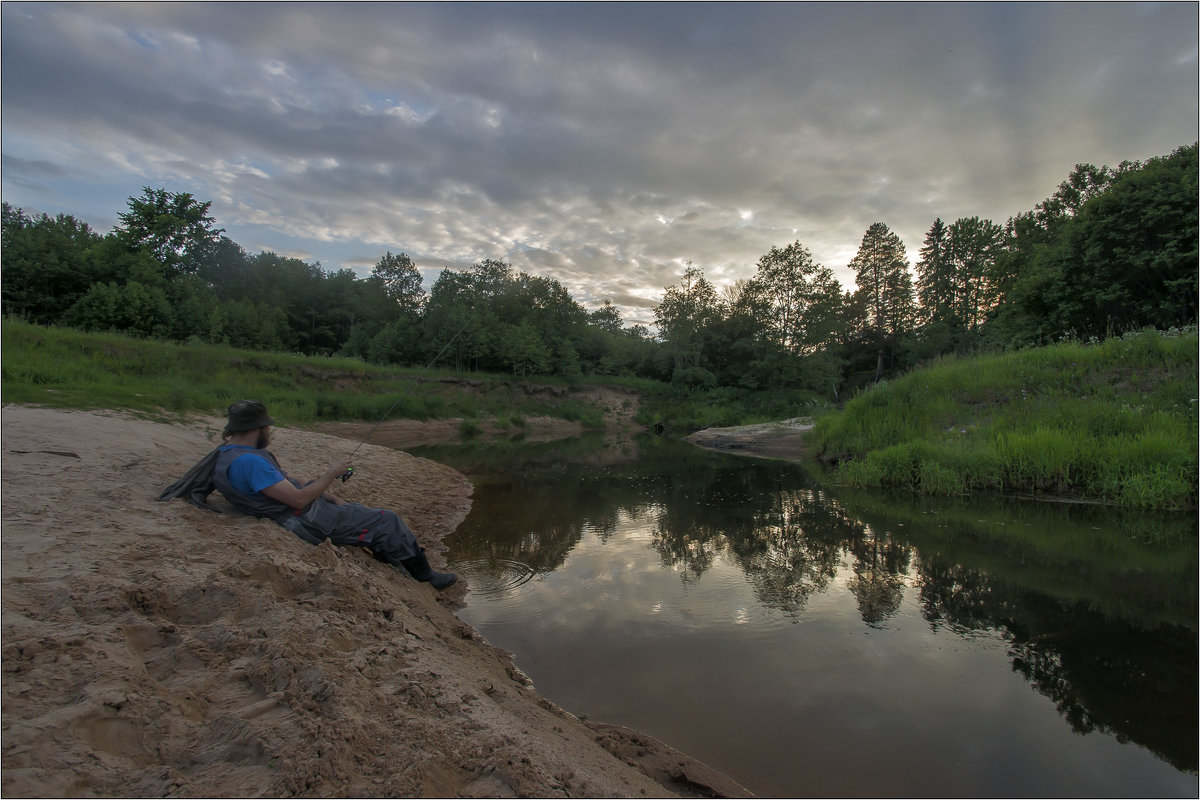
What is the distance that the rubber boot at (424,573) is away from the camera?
5000 mm

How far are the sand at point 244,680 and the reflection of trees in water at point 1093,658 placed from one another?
8.35 ft

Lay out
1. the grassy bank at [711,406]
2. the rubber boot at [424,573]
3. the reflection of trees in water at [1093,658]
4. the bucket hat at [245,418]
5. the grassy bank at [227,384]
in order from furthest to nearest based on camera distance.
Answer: the grassy bank at [711,406]
the grassy bank at [227,384]
the rubber boot at [424,573]
the bucket hat at [245,418]
the reflection of trees in water at [1093,658]

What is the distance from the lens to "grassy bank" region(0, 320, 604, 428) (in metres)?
10.9

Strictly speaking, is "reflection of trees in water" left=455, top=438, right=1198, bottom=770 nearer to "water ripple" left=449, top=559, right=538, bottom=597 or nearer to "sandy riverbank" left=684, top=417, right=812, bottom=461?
"water ripple" left=449, top=559, right=538, bottom=597

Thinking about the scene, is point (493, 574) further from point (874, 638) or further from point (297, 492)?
point (874, 638)

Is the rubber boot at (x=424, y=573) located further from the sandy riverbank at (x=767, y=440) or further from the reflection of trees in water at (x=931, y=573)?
the sandy riverbank at (x=767, y=440)

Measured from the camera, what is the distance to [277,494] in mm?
4188

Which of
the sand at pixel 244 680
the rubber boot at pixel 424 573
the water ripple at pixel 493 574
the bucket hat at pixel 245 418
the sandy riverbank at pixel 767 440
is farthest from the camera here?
the sandy riverbank at pixel 767 440

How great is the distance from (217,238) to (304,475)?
136 ft

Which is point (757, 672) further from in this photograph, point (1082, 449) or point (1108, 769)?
point (1082, 449)

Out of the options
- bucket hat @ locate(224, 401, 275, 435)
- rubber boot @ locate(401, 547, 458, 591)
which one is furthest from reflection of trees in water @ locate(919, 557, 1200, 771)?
bucket hat @ locate(224, 401, 275, 435)

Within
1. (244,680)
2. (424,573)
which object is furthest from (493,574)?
(244,680)

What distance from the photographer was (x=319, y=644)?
2.72m

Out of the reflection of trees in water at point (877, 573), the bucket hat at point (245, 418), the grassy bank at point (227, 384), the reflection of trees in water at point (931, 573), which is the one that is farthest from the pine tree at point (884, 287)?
the bucket hat at point (245, 418)
